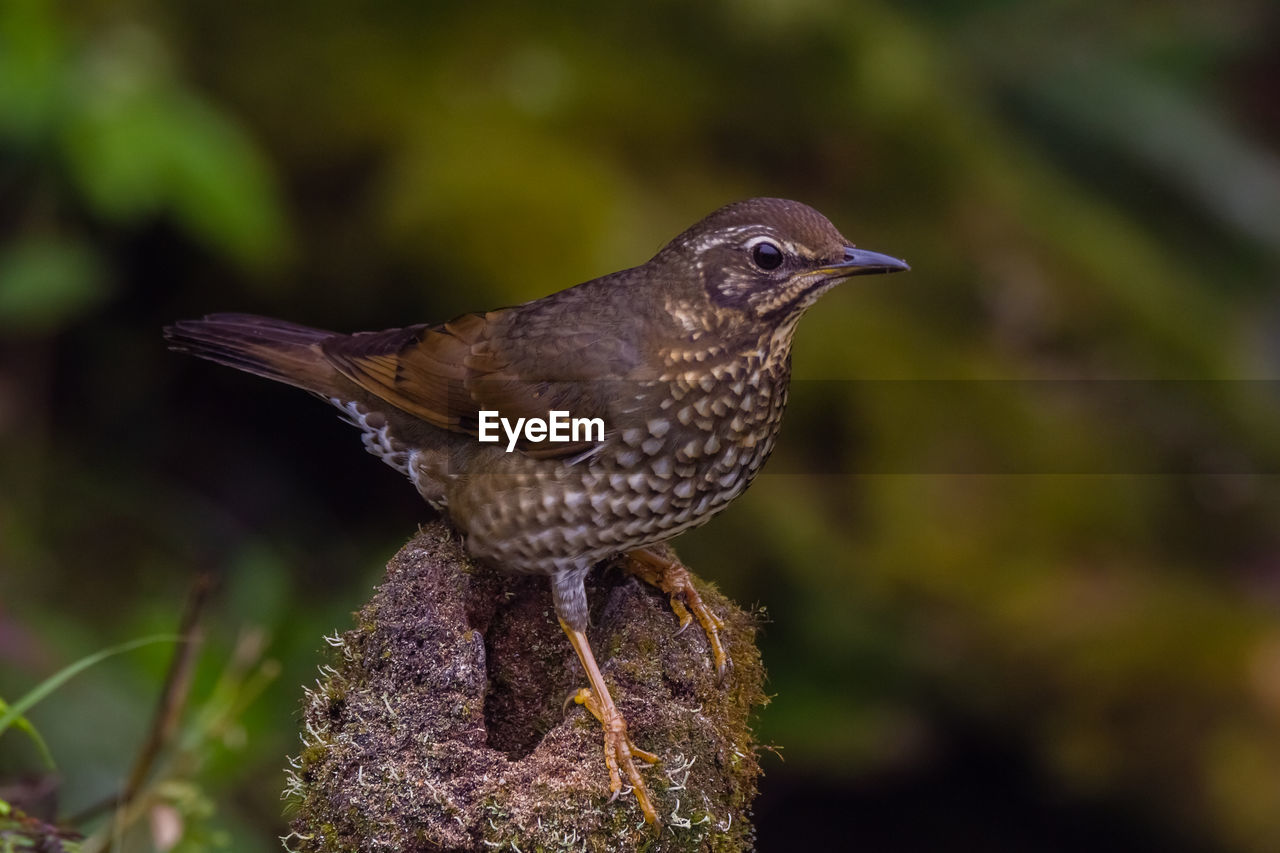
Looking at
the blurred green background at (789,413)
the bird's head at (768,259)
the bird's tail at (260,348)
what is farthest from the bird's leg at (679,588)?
the blurred green background at (789,413)

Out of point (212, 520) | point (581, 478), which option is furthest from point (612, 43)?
Result: point (581, 478)

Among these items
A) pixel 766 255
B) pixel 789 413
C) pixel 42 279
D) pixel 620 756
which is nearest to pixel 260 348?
pixel 766 255

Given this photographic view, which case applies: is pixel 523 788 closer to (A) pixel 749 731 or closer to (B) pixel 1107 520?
(A) pixel 749 731

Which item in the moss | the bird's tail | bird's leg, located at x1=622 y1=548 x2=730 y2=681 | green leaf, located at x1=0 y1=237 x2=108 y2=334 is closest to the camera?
the moss

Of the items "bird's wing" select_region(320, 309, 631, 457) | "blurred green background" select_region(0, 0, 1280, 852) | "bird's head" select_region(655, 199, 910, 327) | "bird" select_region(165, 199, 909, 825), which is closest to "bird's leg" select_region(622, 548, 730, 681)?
"bird" select_region(165, 199, 909, 825)

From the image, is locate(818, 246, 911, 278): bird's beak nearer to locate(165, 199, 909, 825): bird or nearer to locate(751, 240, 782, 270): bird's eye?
locate(165, 199, 909, 825): bird

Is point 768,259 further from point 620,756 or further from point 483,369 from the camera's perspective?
point 620,756
